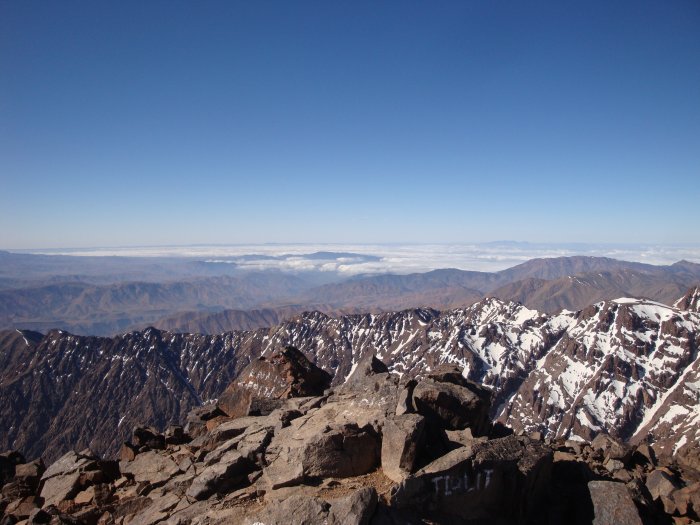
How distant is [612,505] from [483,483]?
608 centimetres

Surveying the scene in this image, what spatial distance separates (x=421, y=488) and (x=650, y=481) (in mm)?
17853

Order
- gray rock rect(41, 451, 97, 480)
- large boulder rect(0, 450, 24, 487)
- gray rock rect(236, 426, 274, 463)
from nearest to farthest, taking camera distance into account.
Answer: gray rock rect(236, 426, 274, 463), gray rock rect(41, 451, 97, 480), large boulder rect(0, 450, 24, 487)

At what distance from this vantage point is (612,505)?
59.7 feet

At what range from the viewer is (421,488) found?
645 inches

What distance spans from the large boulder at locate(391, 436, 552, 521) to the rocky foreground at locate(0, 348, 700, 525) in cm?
5

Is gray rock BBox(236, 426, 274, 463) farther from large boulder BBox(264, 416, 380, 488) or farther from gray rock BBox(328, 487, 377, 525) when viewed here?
gray rock BBox(328, 487, 377, 525)

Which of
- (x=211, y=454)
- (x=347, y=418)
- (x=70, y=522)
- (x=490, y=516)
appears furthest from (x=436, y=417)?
(x=70, y=522)

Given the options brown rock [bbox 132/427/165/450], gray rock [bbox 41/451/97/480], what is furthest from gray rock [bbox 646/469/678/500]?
gray rock [bbox 41/451/97/480]

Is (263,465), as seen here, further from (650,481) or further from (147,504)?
(650,481)

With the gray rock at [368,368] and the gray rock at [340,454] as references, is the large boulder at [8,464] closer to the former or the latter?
the gray rock at [340,454]

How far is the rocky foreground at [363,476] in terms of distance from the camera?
16.8m

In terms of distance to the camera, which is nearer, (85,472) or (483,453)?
(483,453)

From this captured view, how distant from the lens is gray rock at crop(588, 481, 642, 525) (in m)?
17.7

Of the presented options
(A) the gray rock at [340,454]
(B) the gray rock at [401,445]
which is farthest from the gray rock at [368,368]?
(B) the gray rock at [401,445]
